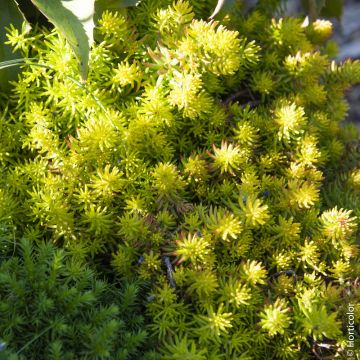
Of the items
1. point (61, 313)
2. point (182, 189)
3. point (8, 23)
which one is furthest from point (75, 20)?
point (61, 313)

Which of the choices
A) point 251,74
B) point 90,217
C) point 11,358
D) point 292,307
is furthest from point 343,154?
point 11,358

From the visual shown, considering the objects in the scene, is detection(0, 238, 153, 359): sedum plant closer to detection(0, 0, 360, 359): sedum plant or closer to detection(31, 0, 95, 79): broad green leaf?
detection(0, 0, 360, 359): sedum plant

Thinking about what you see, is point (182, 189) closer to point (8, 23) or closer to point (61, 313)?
point (61, 313)

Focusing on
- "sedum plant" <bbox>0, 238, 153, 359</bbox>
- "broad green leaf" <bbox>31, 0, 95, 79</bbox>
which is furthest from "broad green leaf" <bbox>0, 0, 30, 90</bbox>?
"sedum plant" <bbox>0, 238, 153, 359</bbox>

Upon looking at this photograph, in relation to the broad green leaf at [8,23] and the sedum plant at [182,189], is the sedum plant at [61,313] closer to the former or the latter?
the sedum plant at [182,189]

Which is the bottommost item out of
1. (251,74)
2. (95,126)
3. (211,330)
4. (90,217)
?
(211,330)

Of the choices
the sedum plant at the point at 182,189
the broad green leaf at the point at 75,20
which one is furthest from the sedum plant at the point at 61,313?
the broad green leaf at the point at 75,20

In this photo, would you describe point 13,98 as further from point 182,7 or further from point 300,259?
point 300,259
